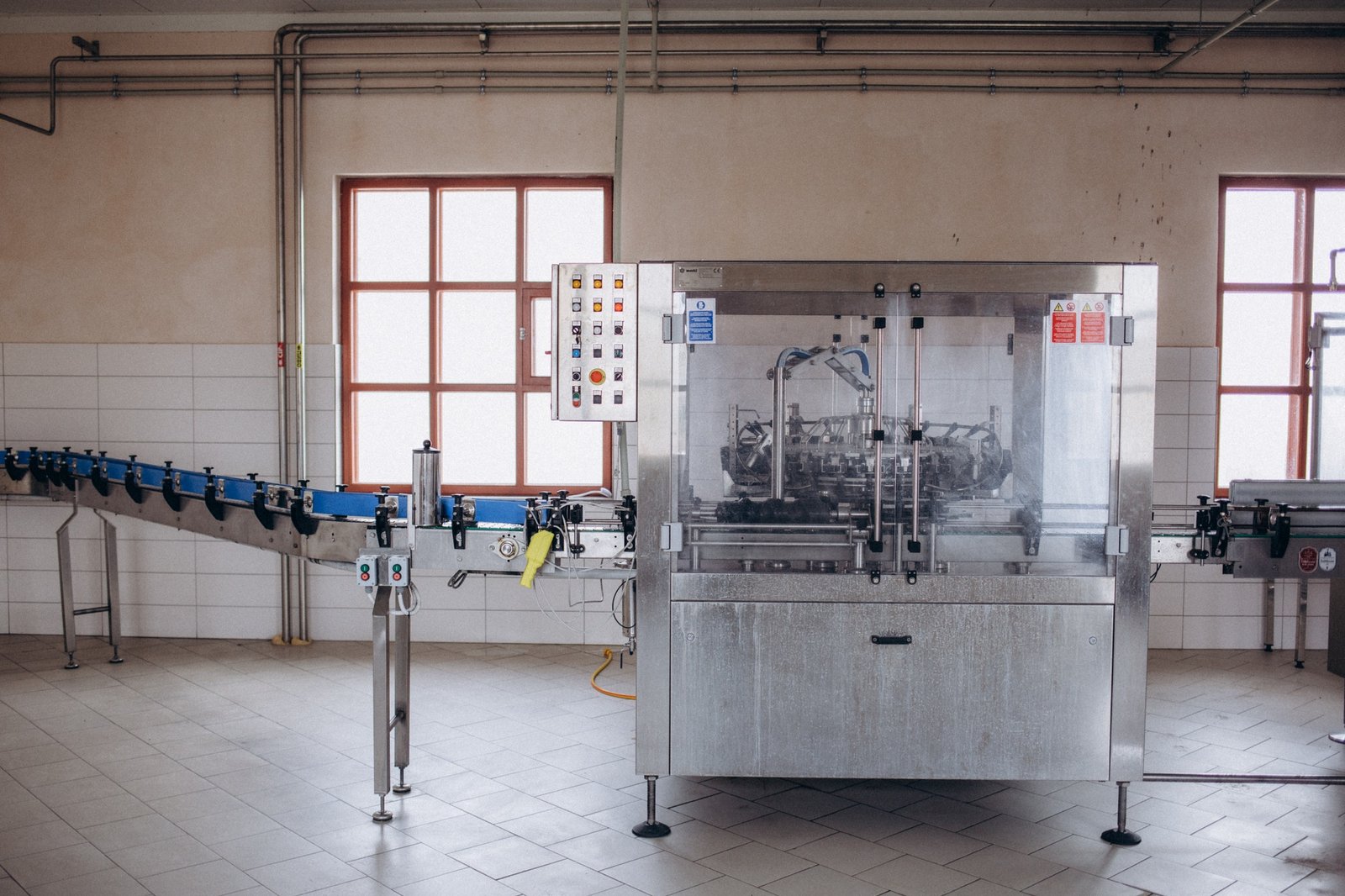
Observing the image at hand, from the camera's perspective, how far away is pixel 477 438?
19.2 feet

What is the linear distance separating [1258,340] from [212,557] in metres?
5.80

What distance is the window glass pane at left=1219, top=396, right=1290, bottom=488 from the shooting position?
573cm

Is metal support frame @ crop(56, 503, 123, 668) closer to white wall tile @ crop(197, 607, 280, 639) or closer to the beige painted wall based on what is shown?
white wall tile @ crop(197, 607, 280, 639)

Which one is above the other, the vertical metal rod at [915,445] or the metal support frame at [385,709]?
the vertical metal rod at [915,445]

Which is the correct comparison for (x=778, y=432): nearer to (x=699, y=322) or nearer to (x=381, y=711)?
(x=699, y=322)

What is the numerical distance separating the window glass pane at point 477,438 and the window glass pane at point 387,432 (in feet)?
0.43

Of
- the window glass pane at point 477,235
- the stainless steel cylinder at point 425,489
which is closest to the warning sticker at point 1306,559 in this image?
the stainless steel cylinder at point 425,489

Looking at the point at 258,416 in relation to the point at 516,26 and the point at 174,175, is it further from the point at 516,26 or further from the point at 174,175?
the point at 516,26

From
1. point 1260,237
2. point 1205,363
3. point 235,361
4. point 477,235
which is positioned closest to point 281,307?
point 235,361

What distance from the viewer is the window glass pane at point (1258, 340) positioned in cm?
568

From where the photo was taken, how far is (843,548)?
3.37 metres

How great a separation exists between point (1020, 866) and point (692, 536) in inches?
53.2

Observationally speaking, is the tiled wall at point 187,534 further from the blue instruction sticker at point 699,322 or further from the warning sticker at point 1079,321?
the warning sticker at point 1079,321

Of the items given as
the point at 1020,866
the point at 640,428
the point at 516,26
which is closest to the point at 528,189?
the point at 516,26
